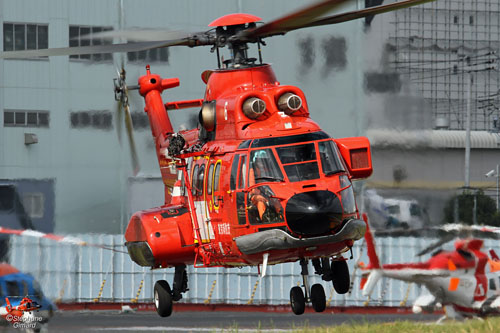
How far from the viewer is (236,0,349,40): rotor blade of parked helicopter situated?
52.0 feet

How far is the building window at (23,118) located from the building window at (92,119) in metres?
1.11

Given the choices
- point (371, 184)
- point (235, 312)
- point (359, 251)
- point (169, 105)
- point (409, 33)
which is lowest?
point (235, 312)

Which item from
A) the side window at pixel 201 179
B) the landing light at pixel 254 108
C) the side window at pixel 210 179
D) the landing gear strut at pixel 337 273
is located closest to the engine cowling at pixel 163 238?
the side window at pixel 201 179

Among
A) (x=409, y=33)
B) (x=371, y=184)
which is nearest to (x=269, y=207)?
(x=371, y=184)

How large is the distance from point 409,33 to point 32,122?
1623cm

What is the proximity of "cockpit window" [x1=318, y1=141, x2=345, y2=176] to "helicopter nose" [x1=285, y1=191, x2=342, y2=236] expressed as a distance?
0.66m

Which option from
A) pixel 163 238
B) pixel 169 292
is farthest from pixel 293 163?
pixel 169 292

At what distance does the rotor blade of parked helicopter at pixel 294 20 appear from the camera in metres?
15.8

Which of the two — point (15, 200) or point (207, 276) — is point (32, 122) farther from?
point (207, 276)

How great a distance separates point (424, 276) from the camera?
31297 millimetres

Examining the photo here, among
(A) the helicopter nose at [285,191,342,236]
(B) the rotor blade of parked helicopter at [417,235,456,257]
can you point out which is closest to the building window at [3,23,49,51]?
(B) the rotor blade of parked helicopter at [417,235,456,257]

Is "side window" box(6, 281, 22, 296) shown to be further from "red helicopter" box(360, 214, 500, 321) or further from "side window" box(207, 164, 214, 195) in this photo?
"side window" box(207, 164, 214, 195)

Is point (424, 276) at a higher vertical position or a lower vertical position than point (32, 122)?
lower

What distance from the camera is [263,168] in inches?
704
